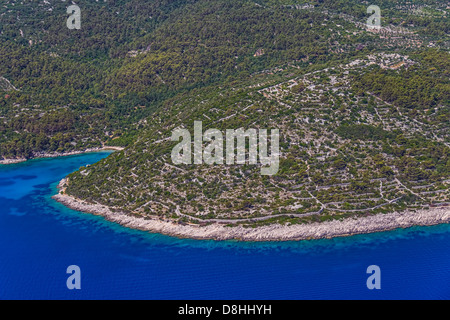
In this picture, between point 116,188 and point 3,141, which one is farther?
point 3,141

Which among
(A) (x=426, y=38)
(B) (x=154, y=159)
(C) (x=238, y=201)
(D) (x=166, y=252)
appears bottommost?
(D) (x=166, y=252)

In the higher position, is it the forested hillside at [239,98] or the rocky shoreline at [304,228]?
the forested hillside at [239,98]

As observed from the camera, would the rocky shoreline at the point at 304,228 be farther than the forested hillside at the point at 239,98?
No

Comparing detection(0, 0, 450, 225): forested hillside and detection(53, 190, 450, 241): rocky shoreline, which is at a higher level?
detection(0, 0, 450, 225): forested hillside

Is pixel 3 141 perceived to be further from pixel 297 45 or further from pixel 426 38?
pixel 426 38

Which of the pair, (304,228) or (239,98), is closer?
(304,228)

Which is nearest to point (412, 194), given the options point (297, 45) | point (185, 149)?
point (185, 149)

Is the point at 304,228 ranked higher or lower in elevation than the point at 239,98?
lower

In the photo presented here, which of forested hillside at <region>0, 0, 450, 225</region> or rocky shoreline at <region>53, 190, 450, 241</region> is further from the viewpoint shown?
forested hillside at <region>0, 0, 450, 225</region>
